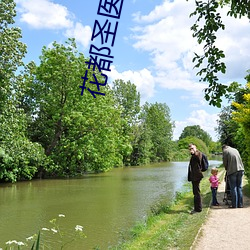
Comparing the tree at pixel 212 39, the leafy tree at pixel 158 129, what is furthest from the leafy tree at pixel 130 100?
the tree at pixel 212 39

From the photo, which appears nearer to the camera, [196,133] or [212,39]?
[212,39]

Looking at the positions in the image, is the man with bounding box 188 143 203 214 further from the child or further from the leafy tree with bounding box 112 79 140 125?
the leafy tree with bounding box 112 79 140 125

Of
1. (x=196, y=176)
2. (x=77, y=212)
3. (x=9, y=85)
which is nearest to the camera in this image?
(x=196, y=176)

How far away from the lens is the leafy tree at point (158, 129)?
235ft

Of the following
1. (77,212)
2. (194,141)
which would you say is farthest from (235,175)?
(194,141)

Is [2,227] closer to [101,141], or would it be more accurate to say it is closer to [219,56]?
[219,56]

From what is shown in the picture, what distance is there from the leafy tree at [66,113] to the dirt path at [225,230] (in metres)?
17.9

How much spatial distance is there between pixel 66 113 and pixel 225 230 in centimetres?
2062

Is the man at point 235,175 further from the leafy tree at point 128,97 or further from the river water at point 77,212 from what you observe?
the leafy tree at point 128,97

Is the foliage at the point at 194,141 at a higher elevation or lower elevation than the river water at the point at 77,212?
higher

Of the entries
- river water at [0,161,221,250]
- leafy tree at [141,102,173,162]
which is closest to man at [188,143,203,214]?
river water at [0,161,221,250]

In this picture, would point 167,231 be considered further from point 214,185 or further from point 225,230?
point 214,185

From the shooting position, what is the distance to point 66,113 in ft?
87.5

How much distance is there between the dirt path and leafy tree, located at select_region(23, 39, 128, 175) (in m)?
17.9
